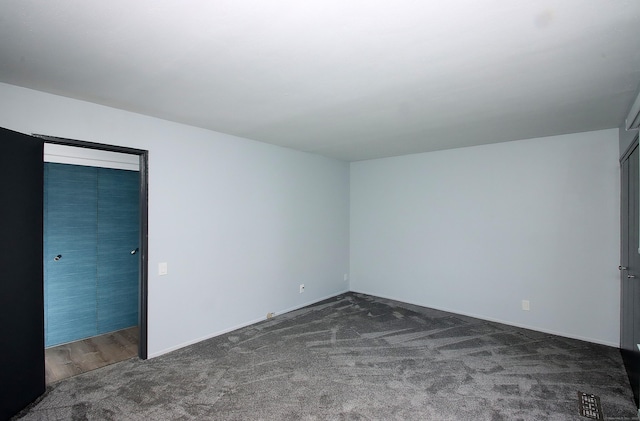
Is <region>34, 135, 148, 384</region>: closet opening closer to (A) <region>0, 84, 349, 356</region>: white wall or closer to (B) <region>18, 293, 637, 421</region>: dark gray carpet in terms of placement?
(A) <region>0, 84, 349, 356</region>: white wall

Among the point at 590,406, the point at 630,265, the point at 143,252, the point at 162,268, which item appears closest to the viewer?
the point at 590,406

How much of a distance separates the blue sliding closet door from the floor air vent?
15.1ft

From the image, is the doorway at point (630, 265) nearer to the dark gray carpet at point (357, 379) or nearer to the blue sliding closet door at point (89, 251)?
the dark gray carpet at point (357, 379)

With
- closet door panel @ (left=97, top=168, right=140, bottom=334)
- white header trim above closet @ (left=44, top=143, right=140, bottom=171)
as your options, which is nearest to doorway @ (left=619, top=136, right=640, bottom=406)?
closet door panel @ (left=97, top=168, right=140, bottom=334)

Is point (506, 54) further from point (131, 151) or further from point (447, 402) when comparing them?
point (131, 151)

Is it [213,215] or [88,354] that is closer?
[88,354]

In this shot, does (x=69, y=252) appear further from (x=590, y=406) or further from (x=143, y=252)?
(x=590, y=406)

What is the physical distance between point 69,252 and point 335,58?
11.9ft

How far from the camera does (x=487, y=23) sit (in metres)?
1.52

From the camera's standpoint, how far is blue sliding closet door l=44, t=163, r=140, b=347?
3.48m

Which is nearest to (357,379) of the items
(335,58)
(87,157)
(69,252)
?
(335,58)

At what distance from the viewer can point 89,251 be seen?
371 cm

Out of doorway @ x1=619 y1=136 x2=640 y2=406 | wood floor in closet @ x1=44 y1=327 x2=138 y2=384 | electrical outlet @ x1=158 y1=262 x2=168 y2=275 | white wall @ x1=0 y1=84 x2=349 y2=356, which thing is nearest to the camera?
doorway @ x1=619 y1=136 x2=640 y2=406

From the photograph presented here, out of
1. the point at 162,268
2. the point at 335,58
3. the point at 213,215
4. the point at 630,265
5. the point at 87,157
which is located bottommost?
the point at 162,268
